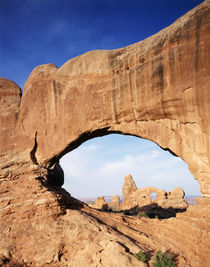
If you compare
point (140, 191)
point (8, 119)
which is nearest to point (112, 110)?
point (8, 119)

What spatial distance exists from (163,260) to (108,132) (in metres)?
10.4

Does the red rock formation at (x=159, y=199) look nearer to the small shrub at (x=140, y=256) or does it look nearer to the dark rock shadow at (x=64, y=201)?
the dark rock shadow at (x=64, y=201)

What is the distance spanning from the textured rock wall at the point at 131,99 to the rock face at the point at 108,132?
6cm

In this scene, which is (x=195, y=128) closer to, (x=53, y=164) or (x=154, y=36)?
(x=154, y=36)

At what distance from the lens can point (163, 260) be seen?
968cm

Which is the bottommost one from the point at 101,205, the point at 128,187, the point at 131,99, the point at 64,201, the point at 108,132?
the point at 101,205

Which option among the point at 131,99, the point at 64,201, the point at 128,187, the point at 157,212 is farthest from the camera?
the point at 128,187

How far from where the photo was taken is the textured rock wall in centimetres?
1220

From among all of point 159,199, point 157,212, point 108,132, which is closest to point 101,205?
point 159,199

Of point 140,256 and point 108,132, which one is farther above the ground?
point 108,132

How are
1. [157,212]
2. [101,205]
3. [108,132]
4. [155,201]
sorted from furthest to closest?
1. [101,205]
2. [155,201]
3. [157,212]
4. [108,132]

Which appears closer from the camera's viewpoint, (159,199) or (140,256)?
(140,256)

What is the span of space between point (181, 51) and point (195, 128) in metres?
4.89

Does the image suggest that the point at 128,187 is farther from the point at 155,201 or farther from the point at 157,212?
the point at 157,212
